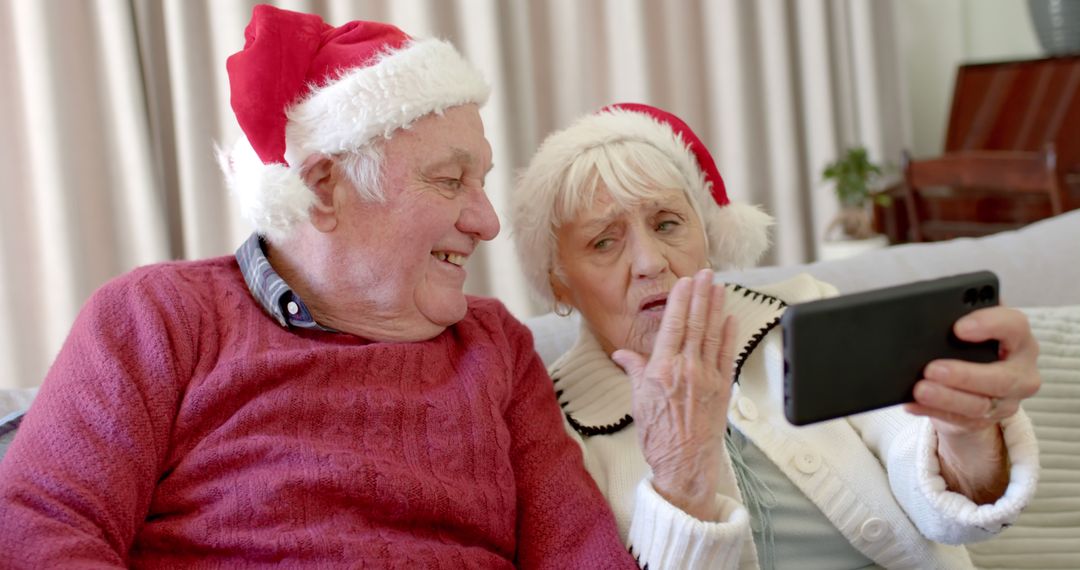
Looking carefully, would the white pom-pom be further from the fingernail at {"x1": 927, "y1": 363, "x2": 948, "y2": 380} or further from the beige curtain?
the beige curtain

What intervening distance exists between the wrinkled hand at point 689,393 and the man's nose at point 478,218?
35 cm

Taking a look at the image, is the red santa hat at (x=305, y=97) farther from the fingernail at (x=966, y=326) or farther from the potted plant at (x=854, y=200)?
the potted plant at (x=854, y=200)

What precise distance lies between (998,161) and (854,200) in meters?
0.52

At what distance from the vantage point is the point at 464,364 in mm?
1467

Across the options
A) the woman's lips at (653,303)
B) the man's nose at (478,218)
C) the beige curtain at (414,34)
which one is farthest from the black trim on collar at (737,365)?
the beige curtain at (414,34)

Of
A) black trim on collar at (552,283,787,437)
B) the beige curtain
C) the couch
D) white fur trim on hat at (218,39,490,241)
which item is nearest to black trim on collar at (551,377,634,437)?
black trim on collar at (552,283,787,437)

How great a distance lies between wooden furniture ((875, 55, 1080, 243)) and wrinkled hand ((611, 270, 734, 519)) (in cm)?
224

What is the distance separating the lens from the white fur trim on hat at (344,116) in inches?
55.4

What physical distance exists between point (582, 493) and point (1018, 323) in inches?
22.5

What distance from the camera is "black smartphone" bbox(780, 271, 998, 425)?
1036 millimetres

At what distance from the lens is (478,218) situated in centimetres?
148

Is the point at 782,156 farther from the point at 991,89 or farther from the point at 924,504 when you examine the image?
the point at 924,504

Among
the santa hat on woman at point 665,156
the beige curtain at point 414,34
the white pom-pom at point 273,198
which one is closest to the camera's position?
the white pom-pom at point 273,198

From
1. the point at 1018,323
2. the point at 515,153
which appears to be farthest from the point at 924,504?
the point at 515,153
